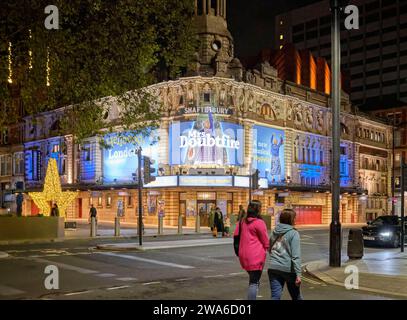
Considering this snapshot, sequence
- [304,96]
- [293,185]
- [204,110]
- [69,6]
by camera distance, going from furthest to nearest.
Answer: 1. [304,96]
2. [293,185]
3. [204,110]
4. [69,6]

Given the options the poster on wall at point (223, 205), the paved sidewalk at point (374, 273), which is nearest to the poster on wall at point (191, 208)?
the poster on wall at point (223, 205)

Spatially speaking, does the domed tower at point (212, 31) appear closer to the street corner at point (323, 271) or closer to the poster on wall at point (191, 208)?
the poster on wall at point (191, 208)

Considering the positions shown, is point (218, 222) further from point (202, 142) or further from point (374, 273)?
point (374, 273)

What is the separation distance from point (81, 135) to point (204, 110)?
2712 cm

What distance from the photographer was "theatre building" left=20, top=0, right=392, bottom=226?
144 feet

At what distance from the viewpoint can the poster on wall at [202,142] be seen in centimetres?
4347

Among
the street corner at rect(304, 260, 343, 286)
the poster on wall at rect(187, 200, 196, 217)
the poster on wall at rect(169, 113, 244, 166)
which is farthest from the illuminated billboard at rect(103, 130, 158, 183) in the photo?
the street corner at rect(304, 260, 343, 286)

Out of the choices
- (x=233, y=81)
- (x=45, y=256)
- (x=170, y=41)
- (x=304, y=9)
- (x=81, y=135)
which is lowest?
(x=45, y=256)

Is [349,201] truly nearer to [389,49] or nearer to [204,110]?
[204,110]

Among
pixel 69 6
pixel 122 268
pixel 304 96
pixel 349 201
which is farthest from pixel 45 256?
pixel 349 201

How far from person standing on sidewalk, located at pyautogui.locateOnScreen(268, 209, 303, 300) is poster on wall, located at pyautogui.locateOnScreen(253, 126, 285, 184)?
39103 millimetres

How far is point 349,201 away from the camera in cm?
6197

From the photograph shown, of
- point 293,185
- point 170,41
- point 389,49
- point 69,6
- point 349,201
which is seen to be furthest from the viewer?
point 389,49

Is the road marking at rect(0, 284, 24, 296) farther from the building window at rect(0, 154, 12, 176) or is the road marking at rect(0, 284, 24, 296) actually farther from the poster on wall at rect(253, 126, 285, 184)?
the building window at rect(0, 154, 12, 176)
